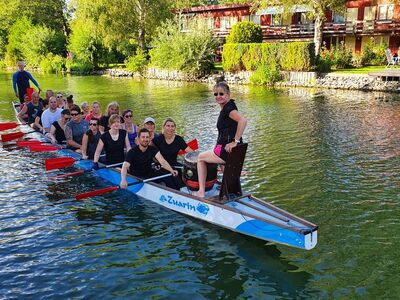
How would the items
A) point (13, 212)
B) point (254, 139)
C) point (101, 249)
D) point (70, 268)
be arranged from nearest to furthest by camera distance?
point (70, 268) < point (101, 249) < point (13, 212) < point (254, 139)

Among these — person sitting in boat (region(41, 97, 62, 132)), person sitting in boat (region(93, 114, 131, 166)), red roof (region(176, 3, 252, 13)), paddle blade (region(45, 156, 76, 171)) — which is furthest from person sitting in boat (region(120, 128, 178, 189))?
red roof (region(176, 3, 252, 13))

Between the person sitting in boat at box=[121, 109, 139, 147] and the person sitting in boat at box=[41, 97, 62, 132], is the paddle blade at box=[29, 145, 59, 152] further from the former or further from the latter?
the person sitting in boat at box=[121, 109, 139, 147]

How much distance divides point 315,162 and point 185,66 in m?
25.6

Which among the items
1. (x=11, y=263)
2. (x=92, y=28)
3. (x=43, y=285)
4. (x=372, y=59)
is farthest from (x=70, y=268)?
(x=92, y=28)

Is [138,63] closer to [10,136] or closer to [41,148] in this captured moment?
[10,136]

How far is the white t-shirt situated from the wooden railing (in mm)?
31187

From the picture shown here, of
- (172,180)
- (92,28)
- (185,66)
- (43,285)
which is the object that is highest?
(92,28)

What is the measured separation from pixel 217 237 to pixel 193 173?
4.07ft

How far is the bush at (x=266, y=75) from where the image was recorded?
30334 mm

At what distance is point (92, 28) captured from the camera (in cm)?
4225

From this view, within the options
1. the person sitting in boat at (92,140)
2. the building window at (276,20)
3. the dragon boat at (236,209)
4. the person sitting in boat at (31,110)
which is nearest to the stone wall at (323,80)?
the building window at (276,20)

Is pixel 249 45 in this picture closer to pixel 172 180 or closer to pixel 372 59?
pixel 372 59

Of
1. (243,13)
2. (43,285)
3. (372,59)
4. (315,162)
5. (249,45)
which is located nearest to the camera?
(43,285)

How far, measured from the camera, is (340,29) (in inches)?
1522
